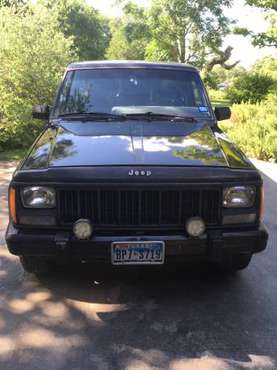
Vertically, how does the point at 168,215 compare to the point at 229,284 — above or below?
above

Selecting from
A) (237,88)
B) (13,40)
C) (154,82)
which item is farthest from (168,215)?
(237,88)

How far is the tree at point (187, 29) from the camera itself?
25.5 metres

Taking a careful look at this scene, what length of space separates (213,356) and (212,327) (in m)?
0.39

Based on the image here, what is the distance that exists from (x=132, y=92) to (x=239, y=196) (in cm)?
205

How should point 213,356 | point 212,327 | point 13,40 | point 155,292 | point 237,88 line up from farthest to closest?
point 237,88 < point 13,40 < point 155,292 < point 212,327 < point 213,356

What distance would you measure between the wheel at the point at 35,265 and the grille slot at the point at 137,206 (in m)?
0.66

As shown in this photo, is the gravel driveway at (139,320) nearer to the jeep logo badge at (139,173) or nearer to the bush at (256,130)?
the jeep logo badge at (139,173)

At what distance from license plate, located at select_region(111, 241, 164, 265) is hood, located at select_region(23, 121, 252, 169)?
0.59 m

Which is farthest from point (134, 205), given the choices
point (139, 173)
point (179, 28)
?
point (179, 28)

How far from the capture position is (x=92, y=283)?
4336 mm

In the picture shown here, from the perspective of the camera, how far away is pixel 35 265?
427 centimetres

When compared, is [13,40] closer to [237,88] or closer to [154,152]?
[154,152]

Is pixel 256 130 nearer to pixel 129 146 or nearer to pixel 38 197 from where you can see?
pixel 129 146

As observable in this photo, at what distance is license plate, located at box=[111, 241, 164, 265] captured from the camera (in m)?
3.63
